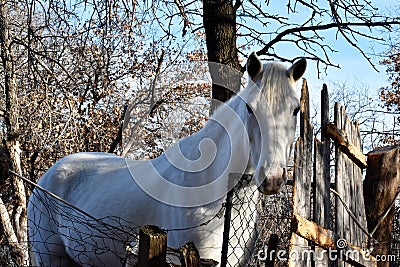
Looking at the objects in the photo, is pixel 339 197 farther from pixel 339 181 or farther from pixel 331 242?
pixel 331 242

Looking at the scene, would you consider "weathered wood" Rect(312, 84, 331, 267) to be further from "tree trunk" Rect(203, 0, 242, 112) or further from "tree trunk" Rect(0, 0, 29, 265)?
"tree trunk" Rect(0, 0, 29, 265)

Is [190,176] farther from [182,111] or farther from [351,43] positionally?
[182,111]

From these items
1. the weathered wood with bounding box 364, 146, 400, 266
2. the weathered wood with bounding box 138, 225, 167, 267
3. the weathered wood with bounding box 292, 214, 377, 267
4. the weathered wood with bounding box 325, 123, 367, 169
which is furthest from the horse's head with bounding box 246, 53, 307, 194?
the weathered wood with bounding box 364, 146, 400, 266

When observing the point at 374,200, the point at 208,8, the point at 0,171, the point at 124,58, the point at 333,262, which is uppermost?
the point at 124,58

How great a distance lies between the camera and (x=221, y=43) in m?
6.59

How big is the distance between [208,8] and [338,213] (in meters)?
4.09

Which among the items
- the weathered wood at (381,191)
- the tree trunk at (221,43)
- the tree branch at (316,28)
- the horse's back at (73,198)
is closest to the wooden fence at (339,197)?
the weathered wood at (381,191)

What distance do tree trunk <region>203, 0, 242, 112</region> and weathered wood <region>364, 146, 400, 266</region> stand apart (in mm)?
2737

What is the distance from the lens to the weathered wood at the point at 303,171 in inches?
113

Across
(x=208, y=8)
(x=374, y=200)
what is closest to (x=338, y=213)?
(x=374, y=200)

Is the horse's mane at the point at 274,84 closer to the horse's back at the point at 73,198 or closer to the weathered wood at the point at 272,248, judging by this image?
the weathered wood at the point at 272,248

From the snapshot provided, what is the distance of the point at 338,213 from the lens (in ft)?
11.5

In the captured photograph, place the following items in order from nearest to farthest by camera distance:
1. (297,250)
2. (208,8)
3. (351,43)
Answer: (297,250), (208,8), (351,43)

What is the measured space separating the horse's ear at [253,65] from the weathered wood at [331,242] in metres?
0.95
